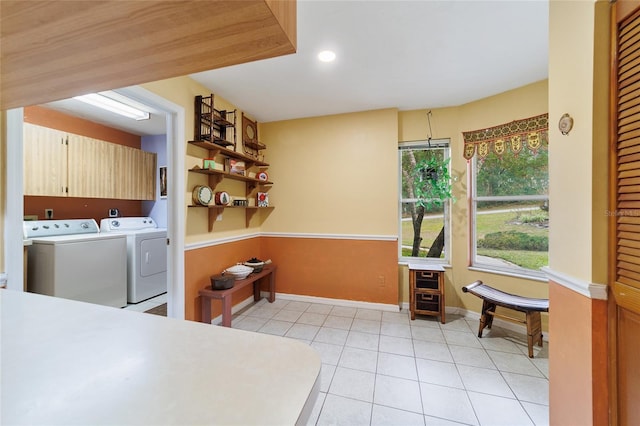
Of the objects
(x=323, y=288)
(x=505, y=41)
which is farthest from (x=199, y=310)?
(x=505, y=41)

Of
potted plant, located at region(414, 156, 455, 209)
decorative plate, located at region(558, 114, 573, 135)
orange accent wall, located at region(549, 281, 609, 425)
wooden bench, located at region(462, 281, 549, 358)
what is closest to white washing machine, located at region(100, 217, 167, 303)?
potted plant, located at region(414, 156, 455, 209)

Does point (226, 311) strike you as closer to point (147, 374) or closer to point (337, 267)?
point (337, 267)

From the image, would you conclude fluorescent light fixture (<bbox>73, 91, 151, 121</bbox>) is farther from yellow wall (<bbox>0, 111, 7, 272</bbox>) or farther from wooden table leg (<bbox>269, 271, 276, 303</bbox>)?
wooden table leg (<bbox>269, 271, 276, 303</bbox>)

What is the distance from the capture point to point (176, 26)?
39cm

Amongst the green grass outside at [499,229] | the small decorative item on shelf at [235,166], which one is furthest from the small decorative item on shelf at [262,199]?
the green grass outside at [499,229]

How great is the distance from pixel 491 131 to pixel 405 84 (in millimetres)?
1133

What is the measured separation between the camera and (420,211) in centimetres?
310

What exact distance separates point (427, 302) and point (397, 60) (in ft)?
8.14

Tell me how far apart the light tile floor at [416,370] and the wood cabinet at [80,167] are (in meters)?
2.53

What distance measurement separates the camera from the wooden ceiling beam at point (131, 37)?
1.17 ft

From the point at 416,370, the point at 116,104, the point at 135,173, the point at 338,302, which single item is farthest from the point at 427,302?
the point at 135,173

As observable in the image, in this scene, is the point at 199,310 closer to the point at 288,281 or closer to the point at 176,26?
the point at 288,281

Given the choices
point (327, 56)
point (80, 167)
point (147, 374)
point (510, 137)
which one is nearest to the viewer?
point (147, 374)

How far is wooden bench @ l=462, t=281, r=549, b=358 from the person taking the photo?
2070 millimetres
